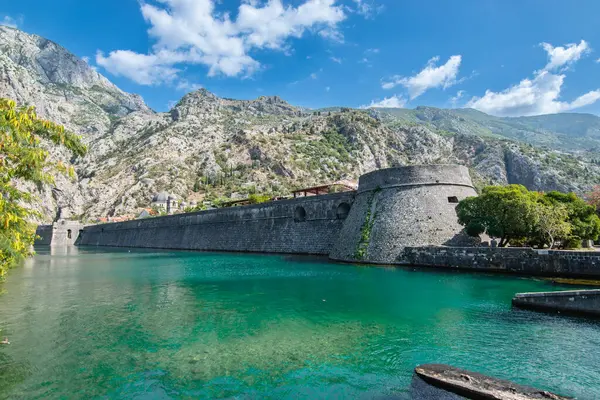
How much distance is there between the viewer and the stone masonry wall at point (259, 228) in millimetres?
31156

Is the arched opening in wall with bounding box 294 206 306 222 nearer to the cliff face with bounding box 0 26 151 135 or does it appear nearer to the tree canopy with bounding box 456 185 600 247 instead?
the tree canopy with bounding box 456 185 600 247

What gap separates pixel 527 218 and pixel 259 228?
2499 cm

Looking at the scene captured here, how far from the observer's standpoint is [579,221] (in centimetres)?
2175

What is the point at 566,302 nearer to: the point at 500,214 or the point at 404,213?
the point at 500,214

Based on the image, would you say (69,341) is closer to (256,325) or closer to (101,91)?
(256,325)

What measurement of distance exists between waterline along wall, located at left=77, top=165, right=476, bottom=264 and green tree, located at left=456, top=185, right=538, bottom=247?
1240 mm

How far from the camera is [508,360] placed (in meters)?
7.83

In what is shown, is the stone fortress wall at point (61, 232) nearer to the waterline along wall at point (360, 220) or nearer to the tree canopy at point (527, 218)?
the waterline along wall at point (360, 220)

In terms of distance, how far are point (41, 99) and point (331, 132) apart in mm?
85688

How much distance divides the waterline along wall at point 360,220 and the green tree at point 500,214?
124cm

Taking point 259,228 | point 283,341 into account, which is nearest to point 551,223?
point 283,341

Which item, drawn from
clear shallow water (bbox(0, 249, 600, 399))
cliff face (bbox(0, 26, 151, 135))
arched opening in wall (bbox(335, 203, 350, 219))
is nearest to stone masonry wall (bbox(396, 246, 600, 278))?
clear shallow water (bbox(0, 249, 600, 399))

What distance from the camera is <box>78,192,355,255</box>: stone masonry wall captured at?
31.2 metres

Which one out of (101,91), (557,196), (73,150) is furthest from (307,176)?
(101,91)
